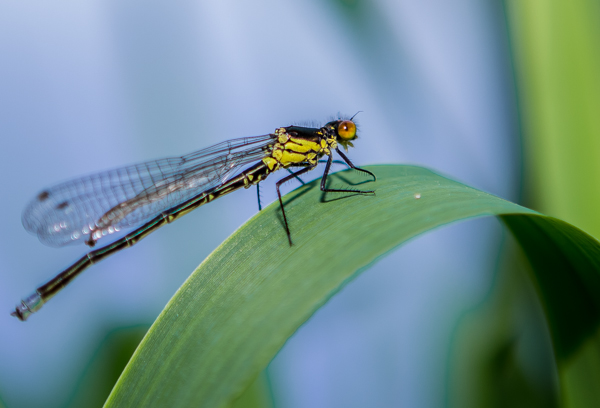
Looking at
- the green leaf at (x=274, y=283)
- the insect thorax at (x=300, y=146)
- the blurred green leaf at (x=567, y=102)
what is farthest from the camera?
the insect thorax at (x=300, y=146)

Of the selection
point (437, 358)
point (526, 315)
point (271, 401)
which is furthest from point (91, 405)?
point (526, 315)

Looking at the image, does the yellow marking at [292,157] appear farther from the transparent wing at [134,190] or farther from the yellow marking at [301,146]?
the transparent wing at [134,190]

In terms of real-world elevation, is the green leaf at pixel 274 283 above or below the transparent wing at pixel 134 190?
below

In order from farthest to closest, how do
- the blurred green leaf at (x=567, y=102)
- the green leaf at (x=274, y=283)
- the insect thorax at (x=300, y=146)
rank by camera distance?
the insect thorax at (x=300, y=146) < the blurred green leaf at (x=567, y=102) < the green leaf at (x=274, y=283)

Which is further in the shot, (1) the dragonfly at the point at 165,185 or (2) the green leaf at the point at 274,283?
(1) the dragonfly at the point at 165,185

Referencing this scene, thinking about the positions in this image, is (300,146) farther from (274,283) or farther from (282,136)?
(274,283)

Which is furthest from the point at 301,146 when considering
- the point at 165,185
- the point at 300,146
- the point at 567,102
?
the point at 567,102

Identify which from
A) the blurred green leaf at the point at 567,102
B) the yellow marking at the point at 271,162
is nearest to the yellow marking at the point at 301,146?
the yellow marking at the point at 271,162
